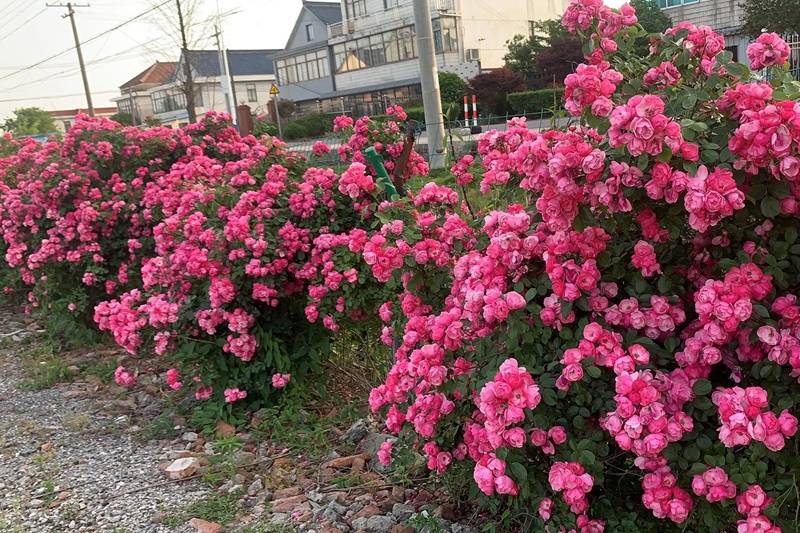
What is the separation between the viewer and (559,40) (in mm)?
29500

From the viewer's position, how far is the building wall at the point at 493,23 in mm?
37062

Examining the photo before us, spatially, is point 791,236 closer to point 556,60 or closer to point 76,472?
point 76,472

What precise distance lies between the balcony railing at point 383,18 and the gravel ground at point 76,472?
3454cm

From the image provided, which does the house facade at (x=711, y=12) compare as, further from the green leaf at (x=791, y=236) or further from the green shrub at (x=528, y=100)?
the green leaf at (x=791, y=236)

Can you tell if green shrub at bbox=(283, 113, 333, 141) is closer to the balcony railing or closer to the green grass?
the balcony railing

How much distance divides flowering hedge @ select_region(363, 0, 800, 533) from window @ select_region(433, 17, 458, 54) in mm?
35342

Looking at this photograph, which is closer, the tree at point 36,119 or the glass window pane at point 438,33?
the glass window pane at point 438,33

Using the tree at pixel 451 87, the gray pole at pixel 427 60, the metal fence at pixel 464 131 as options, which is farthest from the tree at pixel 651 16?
the metal fence at pixel 464 131

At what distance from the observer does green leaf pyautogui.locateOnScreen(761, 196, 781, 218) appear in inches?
60.8

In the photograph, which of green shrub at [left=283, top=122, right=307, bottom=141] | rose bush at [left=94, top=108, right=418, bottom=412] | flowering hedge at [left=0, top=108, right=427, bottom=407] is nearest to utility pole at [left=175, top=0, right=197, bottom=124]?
green shrub at [left=283, top=122, right=307, bottom=141]

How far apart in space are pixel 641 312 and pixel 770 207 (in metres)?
0.40

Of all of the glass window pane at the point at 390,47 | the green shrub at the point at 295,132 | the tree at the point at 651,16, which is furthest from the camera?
the glass window pane at the point at 390,47

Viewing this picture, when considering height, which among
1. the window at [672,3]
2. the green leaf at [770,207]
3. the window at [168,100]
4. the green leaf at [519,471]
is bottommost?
the green leaf at [519,471]

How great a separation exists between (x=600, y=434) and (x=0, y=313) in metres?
7.05
